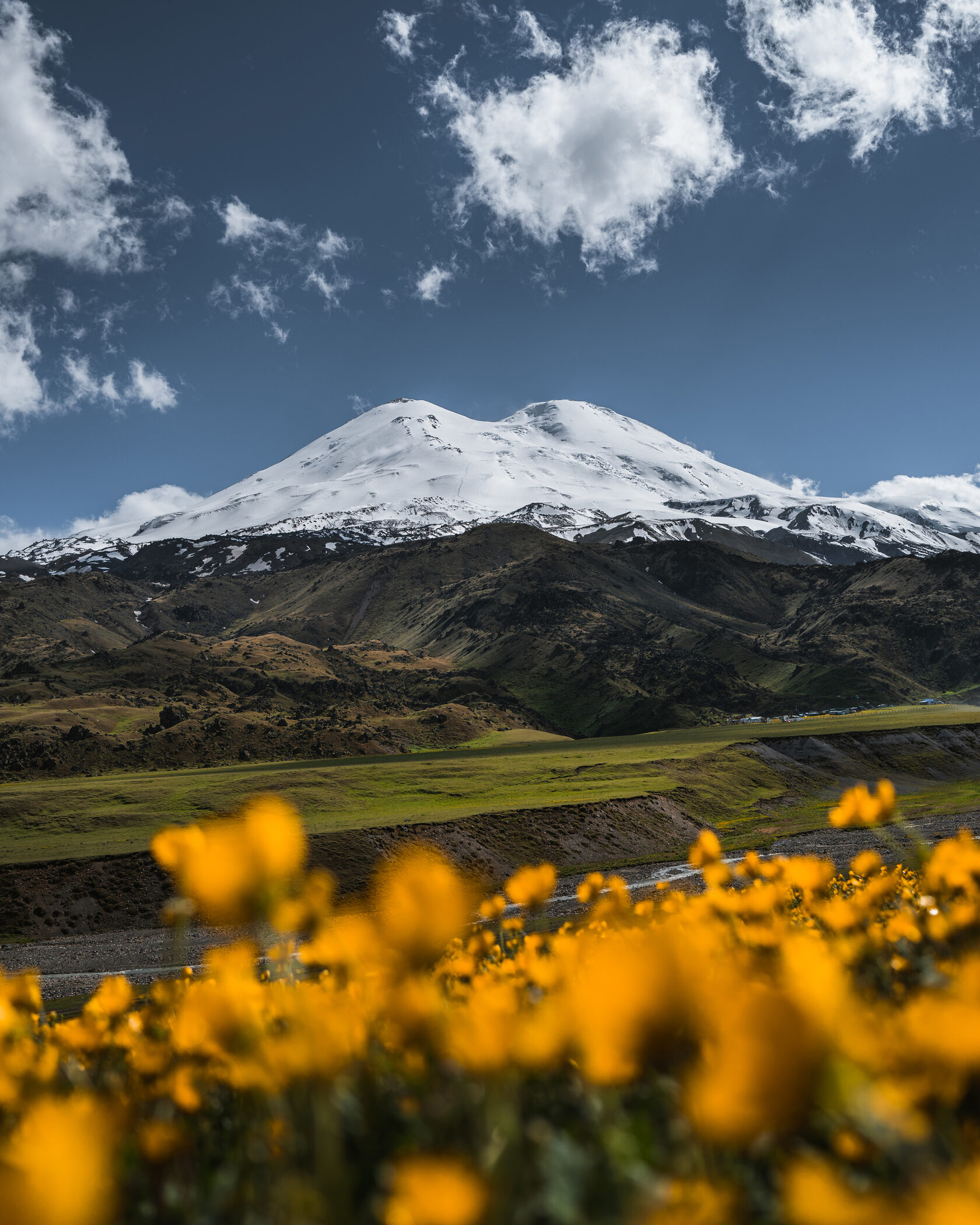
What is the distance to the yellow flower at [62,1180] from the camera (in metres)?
1.11

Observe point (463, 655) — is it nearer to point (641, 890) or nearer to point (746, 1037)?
point (641, 890)

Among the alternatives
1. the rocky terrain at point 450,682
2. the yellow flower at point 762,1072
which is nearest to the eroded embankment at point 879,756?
the rocky terrain at point 450,682

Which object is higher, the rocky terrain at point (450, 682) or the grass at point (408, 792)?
the rocky terrain at point (450, 682)

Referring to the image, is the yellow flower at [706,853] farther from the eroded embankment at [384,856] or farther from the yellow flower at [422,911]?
the eroded embankment at [384,856]

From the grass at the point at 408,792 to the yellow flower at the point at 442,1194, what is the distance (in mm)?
41951

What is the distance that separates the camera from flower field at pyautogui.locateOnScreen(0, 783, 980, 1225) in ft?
3.95

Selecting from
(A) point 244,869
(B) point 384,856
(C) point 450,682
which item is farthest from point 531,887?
(C) point 450,682

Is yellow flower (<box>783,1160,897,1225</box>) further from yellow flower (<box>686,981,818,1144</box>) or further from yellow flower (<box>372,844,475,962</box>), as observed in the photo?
yellow flower (<box>372,844,475,962</box>)

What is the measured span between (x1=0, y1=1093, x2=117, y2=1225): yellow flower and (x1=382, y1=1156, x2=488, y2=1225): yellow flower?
17.8 inches

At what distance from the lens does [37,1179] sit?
1.15m

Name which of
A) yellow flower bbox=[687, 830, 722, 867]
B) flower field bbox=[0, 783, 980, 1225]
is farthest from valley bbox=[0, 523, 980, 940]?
flower field bbox=[0, 783, 980, 1225]

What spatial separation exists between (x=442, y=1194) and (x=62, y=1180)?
0.54 m

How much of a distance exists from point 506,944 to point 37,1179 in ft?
18.8

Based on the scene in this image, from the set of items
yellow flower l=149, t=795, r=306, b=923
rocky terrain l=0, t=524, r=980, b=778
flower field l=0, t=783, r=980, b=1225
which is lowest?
flower field l=0, t=783, r=980, b=1225
